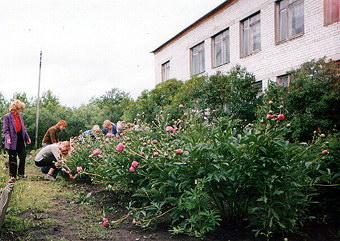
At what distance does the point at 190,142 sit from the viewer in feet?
13.0

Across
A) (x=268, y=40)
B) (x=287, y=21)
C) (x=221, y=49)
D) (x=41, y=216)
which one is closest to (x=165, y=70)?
(x=221, y=49)

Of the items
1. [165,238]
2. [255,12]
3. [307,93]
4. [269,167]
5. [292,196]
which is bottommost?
[165,238]

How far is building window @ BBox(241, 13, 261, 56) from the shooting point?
15.6 metres

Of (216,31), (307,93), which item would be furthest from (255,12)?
(307,93)

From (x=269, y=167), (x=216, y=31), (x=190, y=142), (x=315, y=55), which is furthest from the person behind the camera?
(x=216, y=31)

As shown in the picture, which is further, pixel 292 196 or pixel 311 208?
pixel 311 208

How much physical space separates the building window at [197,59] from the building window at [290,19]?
20.7 feet

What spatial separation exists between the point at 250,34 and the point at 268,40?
4.68 ft

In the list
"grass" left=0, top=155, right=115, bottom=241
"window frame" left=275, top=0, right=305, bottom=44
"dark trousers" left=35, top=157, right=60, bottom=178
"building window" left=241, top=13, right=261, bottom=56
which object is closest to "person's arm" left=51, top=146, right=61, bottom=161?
"dark trousers" left=35, top=157, right=60, bottom=178

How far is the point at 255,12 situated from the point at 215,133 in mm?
12706

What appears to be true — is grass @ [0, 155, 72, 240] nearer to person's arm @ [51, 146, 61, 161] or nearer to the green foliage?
person's arm @ [51, 146, 61, 161]

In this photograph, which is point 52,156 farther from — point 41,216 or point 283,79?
point 283,79

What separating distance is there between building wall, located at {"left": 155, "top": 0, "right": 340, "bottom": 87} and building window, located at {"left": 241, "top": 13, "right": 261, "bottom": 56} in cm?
23

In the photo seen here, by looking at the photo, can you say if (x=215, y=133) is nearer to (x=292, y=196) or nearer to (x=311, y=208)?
(x=292, y=196)
